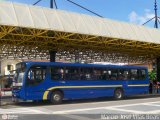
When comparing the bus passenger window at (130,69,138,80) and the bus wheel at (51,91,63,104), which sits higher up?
the bus passenger window at (130,69,138,80)

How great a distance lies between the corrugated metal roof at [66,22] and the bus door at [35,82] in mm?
3198

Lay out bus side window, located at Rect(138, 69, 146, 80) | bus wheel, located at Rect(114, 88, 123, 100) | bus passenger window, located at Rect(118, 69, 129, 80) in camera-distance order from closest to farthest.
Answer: bus wheel, located at Rect(114, 88, 123, 100) → bus passenger window, located at Rect(118, 69, 129, 80) → bus side window, located at Rect(138, 69, 146, 80)

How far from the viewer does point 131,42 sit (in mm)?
29719

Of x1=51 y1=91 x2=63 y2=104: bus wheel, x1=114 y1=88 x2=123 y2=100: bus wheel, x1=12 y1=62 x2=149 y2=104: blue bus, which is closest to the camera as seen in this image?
x1=12 y1=62 x2=149 y2=104: blue bus

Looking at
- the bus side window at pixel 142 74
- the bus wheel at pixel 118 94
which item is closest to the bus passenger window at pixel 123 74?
the bus wheel at pixel 118 94

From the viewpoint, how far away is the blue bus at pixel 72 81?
67.1 feet

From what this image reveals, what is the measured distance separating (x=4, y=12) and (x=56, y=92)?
5989 millimetres

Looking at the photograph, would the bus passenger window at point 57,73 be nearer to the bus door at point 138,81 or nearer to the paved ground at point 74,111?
the paved ground at point 74,111

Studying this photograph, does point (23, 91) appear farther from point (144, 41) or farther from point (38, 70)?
point (144, 41)

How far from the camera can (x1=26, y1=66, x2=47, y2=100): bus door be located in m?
20.3

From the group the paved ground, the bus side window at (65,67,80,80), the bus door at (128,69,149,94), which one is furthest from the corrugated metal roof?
the paved ground

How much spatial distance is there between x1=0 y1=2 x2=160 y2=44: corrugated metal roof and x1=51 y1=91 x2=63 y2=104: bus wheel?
Result: 4499mm

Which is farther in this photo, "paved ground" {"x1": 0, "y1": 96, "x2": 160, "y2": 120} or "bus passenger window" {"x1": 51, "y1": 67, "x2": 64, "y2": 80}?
"bus passenger window" {"x1": 51, "y1": 67, "x2": 64, "y2": 80}

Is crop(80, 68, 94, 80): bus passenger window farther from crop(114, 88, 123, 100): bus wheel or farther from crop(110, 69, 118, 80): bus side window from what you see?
crop(114, 88, 123, 100): bus wheel
